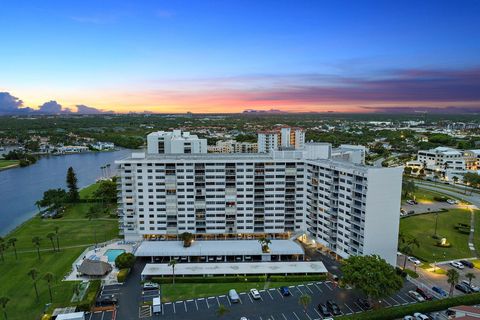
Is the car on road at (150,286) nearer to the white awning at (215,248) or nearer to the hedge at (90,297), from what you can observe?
the hedge at (90,297)

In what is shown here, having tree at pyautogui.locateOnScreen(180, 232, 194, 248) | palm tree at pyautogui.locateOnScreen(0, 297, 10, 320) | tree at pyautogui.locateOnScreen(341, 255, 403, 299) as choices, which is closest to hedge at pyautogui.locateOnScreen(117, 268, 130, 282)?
tree at pyautogui.locateOnScreen(180, 232, 194, 248)

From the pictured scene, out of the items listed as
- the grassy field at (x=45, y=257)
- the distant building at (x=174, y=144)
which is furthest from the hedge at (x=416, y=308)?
the distant building at (x=174, y=144)

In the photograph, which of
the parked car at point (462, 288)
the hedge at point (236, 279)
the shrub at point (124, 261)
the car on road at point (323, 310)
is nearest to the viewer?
the car on road at point (323, 310)

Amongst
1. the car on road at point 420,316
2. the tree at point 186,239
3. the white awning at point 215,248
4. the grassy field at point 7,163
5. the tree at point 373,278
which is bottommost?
the car on road at point 420,316

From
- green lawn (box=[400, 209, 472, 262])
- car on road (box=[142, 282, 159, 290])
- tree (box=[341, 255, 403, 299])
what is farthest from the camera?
green lawn (box=[400, 209, 472, 262])

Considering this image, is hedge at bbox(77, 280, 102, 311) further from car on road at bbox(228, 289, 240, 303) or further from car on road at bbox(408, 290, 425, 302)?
car on road at bbox(408, 290, 425, 302)

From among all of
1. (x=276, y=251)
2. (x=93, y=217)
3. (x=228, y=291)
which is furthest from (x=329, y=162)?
(x=93, y=217)
